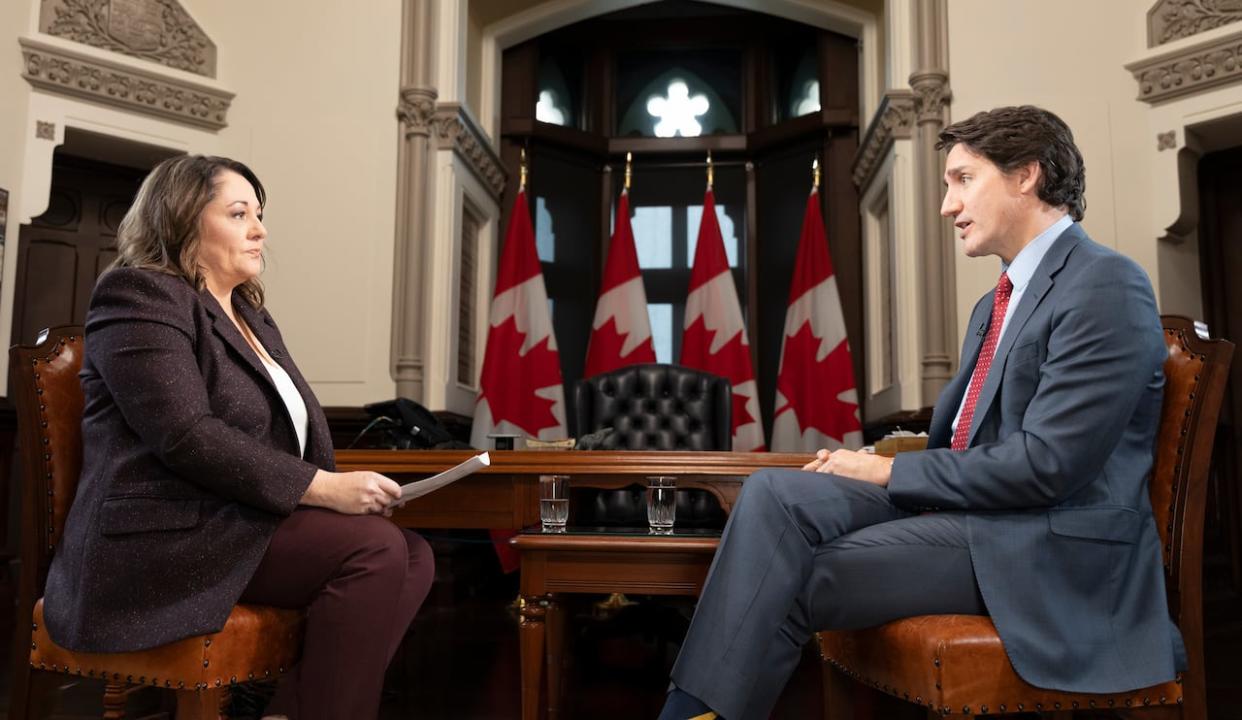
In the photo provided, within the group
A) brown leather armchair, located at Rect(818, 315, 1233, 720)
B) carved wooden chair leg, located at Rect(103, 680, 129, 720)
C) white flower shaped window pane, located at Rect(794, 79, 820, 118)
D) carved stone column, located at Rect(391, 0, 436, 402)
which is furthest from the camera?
white flower shaped window pane, located at Rect(794, 79, 820, 118)

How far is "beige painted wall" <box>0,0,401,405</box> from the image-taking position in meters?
5.23

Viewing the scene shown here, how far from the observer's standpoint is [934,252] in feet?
16.1

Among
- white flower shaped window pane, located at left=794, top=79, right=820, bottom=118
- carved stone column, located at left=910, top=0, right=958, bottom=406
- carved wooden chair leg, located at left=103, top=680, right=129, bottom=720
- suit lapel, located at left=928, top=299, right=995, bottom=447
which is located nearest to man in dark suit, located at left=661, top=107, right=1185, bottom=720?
suit lapel, located at left=928, top=299, right=995, bottom=447

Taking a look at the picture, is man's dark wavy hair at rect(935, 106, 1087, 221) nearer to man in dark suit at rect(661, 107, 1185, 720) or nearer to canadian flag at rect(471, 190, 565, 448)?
man in dark suit at rect(661, 107, 1185, 720)

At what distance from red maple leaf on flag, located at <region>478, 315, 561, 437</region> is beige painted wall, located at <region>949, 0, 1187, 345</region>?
2222mm

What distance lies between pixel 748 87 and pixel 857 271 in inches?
63.7

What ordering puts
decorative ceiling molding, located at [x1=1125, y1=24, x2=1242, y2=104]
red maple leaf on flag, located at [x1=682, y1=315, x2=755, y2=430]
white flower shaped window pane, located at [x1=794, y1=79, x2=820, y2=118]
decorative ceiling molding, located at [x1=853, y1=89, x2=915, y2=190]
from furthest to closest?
white flower shaped window pane, located at [x1=794, y1=79, x2=820, y2=118]
red maple leaf on flag, located at [x1=682, y1=315, x2=755, y2=430]
decorative ceiling molding, located at [x1=853, y1=89, x2=915, y2=190]
decorative ceiling molding, located at [x1=1125, y1=24, x2=1242, y2=104]

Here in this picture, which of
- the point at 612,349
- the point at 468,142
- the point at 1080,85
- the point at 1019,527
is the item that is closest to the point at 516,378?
the point at 612,349

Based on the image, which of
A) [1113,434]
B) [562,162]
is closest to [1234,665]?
[1113,434]

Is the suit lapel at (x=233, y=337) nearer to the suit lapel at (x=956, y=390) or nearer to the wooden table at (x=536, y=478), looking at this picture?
the wooden table at (x=536, y=478)

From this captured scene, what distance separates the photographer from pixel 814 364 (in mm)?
5691

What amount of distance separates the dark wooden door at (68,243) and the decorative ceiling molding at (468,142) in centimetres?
166

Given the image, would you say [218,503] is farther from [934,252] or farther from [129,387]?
[934,252]

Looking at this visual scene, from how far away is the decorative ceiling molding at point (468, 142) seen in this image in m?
5.40
